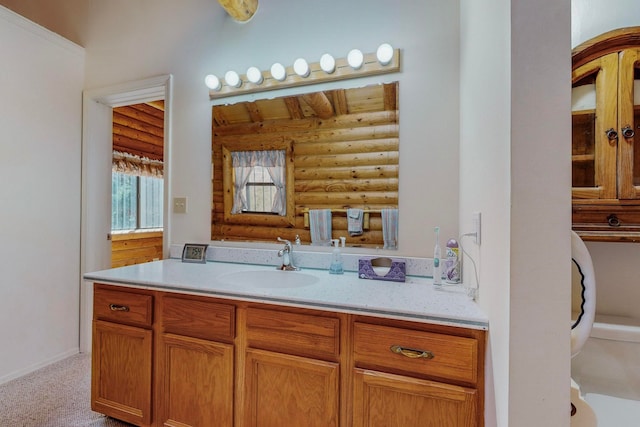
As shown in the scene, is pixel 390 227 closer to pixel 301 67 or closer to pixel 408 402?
pixel 408 402

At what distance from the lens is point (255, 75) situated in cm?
192

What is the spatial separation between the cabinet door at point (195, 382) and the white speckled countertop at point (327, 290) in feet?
0.83

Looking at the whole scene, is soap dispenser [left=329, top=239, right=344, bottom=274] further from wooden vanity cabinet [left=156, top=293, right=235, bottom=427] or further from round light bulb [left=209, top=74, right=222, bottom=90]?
round light bulb [left=209, top=74, right=222, bottom=90]

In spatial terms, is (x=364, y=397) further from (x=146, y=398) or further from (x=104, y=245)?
(x=104, y=245)

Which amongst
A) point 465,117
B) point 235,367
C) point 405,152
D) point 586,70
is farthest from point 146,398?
point 586,70

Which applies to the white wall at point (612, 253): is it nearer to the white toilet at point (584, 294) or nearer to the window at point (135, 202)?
the white toilet at point (584, 294)

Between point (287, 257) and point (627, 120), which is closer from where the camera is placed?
point (627, 120)

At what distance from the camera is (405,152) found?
1675mm

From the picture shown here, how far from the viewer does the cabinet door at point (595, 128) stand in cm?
122

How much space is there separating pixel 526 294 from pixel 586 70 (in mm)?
1095

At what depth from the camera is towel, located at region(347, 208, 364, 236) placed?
175 centimetres

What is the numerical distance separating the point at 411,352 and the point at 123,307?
141cm

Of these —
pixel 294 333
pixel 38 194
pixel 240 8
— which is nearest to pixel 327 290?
pixel 294 333

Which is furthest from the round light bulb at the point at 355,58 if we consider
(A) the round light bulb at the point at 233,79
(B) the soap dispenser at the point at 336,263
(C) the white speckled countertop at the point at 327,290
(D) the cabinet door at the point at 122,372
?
(D) the cabinet door at the point at 122,372
